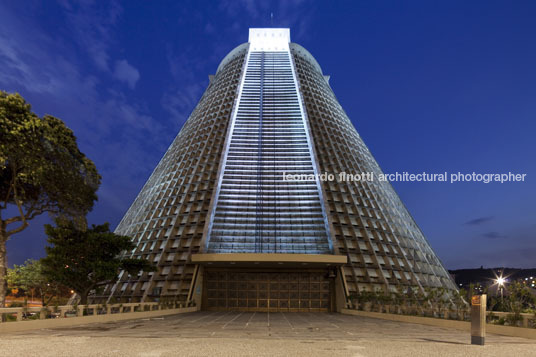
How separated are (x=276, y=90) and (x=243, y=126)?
30.5ft

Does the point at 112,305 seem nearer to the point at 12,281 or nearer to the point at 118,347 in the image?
the point at 118,347

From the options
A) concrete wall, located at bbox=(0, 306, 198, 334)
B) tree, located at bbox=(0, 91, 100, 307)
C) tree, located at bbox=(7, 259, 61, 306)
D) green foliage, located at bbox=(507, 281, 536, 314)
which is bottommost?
tree, located at bbox=(7, 259, 61, 306)

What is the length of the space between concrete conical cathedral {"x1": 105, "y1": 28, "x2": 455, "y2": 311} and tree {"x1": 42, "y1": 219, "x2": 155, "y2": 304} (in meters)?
7.37

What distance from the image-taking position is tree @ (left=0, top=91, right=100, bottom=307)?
18516 millimetres

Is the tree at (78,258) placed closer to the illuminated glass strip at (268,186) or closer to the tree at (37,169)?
the tree at (37,169)

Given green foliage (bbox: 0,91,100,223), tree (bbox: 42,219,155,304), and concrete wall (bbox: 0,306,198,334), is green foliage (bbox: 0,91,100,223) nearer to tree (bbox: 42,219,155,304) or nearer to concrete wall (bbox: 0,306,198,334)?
tree (bbox: 42,219,155,304)

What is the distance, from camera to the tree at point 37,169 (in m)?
18.5

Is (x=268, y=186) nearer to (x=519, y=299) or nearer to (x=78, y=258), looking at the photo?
(x=78, y=258)

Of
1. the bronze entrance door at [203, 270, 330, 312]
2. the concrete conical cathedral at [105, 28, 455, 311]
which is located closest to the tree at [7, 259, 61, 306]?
the concrete conical cathedral at [105, 28, 455, 311]

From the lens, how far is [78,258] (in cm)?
2586

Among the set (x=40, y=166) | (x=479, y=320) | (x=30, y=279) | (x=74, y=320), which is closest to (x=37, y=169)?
(x=40, y=166)

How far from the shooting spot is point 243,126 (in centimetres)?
4684

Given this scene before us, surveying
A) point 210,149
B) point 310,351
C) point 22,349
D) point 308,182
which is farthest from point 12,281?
point 310,351

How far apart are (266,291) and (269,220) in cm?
657
